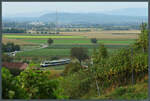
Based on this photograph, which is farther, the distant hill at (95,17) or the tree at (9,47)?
the distant hill at (95,17)

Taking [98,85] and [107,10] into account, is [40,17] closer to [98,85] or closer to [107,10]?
[107,10]

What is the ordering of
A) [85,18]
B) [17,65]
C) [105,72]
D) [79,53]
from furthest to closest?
[105,72] → [85,18] → [79,53] → [17,65]

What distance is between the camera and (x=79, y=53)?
393 centimetres

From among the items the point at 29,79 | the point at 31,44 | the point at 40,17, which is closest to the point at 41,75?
the point at 29,79

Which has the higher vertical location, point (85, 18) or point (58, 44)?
point (85, 18)

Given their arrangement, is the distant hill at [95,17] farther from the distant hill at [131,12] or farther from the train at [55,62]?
the train at [55,62]

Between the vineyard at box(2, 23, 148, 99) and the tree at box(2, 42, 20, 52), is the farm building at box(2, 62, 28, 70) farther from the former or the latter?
the vineyard at box(2, 23, 148, 99)

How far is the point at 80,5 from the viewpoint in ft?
12.6

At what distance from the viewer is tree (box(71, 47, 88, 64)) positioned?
12.8ft

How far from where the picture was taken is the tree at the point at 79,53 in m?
3.91

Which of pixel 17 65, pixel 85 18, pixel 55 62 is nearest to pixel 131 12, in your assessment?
pixel 85 18

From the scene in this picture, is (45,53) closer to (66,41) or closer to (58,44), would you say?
(58,44)

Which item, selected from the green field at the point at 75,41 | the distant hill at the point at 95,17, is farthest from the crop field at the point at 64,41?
the distant hill at the point at 95,17

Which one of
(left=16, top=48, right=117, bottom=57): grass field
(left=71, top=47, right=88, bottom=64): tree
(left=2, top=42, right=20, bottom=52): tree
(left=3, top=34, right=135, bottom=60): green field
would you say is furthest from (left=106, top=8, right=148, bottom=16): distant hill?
(left=2, top=42, right=20, bottom=52): tree
